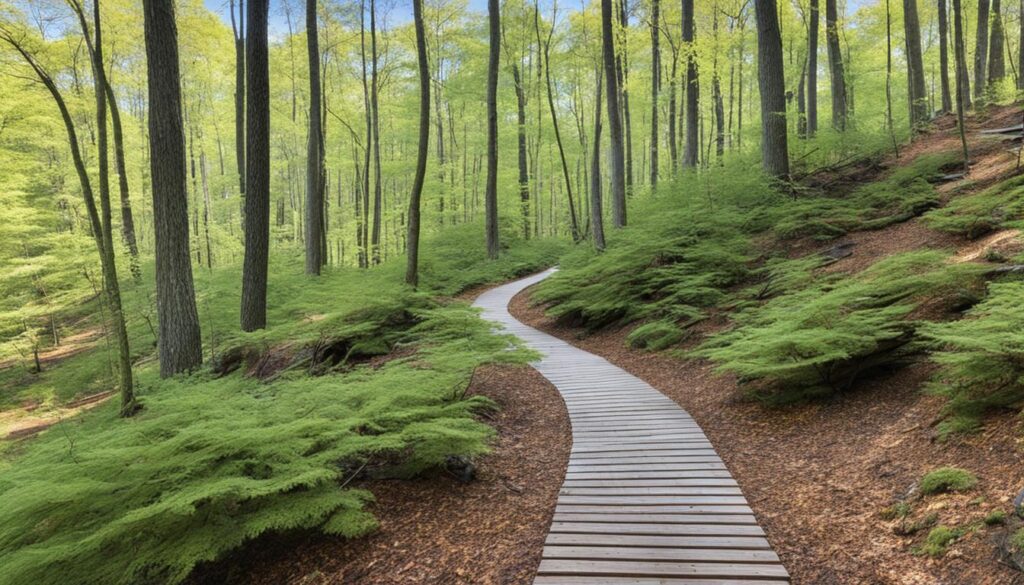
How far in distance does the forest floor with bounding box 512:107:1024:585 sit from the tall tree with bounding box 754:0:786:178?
4.97m

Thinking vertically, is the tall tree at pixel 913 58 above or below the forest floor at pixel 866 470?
above

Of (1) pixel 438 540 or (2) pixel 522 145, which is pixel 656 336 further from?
(2) pixel 522 145

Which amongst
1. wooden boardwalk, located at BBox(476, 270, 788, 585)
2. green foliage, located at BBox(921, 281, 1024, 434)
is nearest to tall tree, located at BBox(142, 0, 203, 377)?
wooden boardwalk, located at BBox(476, 270, 788, 585)

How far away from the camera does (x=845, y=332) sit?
474 cm

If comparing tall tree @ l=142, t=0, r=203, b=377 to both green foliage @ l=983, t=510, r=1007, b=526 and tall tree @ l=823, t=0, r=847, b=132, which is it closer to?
green foliage @ l=983, t=510, r=1007, b=526

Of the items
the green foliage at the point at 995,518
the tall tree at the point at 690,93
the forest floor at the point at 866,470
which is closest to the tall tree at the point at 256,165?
the forest floor at the point at 866,470

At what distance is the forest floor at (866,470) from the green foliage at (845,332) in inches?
9.8

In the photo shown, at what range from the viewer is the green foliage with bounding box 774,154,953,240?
890 centimetres

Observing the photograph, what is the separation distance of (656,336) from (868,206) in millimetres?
5129

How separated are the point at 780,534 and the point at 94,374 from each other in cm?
1526

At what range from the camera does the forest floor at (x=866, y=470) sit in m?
2.79

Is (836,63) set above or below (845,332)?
above

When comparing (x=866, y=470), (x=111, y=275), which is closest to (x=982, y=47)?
(x=866, y=470)

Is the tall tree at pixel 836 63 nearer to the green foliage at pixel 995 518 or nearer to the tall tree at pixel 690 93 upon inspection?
the tall tree at pixel 690 93
